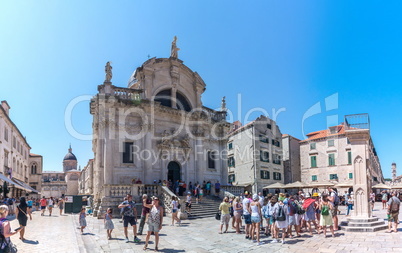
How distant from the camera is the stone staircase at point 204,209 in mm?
18281

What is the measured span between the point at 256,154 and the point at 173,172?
16.4m

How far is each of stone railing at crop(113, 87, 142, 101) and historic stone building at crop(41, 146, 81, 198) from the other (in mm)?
60432

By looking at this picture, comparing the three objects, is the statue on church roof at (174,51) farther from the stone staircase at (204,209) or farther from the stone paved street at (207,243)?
the stone paved street at (207,243)

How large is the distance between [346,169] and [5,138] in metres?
40.2

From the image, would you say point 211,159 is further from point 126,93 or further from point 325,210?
point 325,210

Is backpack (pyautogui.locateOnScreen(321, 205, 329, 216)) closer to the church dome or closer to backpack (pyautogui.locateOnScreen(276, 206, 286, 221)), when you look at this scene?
backpack (pyautogui.locateOnScreen(276, 206, 286, 221))

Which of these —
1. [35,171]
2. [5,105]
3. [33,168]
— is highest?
[5,105]

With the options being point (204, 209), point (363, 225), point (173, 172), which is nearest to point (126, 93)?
point (173, 172)

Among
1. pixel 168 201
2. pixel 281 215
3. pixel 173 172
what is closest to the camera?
pixel 281 215

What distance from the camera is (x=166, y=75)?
82.7 feet

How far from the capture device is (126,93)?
904 inches

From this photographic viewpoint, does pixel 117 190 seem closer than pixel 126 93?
Yes

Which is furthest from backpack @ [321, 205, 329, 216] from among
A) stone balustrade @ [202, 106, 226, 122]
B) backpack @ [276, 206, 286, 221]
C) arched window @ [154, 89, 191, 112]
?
stone balustrade @ [202, 106, 226, 122]

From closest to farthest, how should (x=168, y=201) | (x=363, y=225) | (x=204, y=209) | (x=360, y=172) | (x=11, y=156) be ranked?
(x=363, y=225) < (x=360, y=172) < (x=168, y=201) < (x=204, y=209) < (x=11, y=156)
